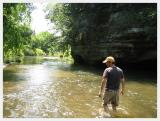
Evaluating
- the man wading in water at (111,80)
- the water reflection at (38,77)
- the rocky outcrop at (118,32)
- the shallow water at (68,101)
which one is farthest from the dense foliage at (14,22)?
the man wading in water at (111,80)

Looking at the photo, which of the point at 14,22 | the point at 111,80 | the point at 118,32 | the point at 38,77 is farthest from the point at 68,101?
the point at 118,32

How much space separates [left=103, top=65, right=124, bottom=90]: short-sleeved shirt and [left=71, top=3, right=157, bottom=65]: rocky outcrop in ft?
41.1

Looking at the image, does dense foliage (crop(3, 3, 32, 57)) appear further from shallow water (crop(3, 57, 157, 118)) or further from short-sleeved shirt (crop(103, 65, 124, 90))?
short-sleeved shirt (crop(103, 65, 124, 90))

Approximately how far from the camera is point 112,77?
31.2ft

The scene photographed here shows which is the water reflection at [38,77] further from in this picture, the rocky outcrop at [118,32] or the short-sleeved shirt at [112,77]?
the short-sleeved shirt at [112,77]

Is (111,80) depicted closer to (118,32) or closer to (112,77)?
(112,77)

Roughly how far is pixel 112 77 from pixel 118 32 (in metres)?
16.0

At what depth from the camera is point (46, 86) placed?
16703 mm

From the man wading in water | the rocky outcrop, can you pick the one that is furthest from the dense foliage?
the man wading in water

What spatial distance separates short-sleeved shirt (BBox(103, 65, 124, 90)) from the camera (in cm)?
952

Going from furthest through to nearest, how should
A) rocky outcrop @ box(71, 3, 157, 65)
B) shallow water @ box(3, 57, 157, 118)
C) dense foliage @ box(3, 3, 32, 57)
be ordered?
rocky outcrop @ box(71, 3, 157, 65), dense foliage @ box(3, 3, 32, 57), shallow water @ box(3, 57, 157, 118)

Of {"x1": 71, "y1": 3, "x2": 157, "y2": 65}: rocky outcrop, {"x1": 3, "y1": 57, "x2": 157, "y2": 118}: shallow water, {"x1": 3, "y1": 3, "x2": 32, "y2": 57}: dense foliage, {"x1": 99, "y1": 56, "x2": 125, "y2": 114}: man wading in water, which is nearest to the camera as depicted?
{"x1": 99, "y1": 56, "x2": 125, "y2": 114}: man wading in water

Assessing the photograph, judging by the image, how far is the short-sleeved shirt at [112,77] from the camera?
375 inches

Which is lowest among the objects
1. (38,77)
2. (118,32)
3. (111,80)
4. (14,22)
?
(38,77)
